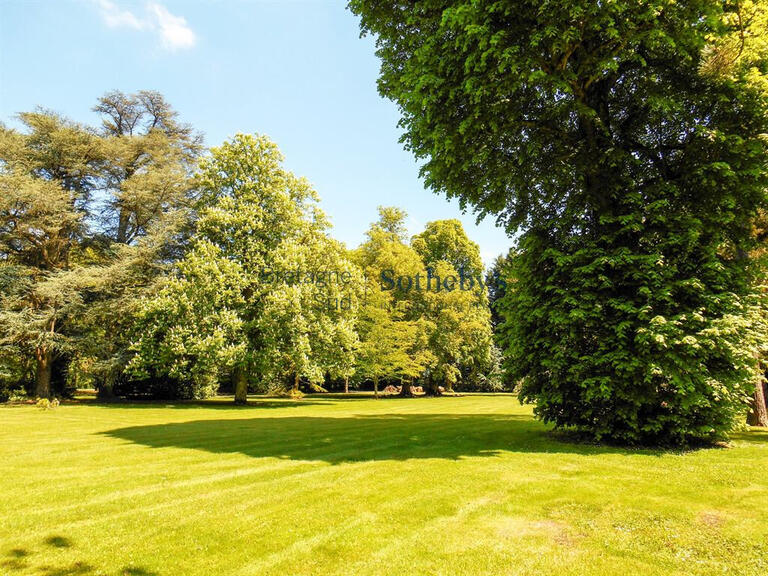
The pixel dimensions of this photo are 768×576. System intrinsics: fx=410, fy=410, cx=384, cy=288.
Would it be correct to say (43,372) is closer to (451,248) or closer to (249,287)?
(249,287)

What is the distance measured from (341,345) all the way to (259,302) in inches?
230

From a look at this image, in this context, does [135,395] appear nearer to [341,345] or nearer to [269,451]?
[341,345]

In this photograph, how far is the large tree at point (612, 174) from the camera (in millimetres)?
8703

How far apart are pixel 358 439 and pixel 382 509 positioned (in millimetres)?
5684

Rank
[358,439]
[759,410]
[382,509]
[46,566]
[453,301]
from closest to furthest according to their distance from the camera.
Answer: [46,566]
[382,509]
[358,439]
[759,410]
[453,301]

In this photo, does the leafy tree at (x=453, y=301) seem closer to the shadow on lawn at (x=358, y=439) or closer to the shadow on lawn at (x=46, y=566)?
the shadow on lawn at (x=358, y=439)

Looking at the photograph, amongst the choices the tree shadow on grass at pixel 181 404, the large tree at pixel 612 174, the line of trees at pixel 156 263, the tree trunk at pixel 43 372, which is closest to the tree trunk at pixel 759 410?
the large tree at pixel 612 174

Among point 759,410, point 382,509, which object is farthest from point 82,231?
point 759,410

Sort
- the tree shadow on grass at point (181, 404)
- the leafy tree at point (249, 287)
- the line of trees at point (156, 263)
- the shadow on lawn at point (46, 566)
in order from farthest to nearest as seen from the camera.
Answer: the tree shadow on grass at point (181, 404) < the line of trees at point (156, 263) < the leafy tree at point (249, 287) < the shadow on lawn at point (46, 566)

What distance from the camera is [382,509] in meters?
5.35

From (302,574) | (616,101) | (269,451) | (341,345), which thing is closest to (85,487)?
(269,451)

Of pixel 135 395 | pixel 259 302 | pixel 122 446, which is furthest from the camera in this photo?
pixel 135 395

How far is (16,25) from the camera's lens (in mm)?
14242

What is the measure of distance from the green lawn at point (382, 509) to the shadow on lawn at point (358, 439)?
0.43ft
